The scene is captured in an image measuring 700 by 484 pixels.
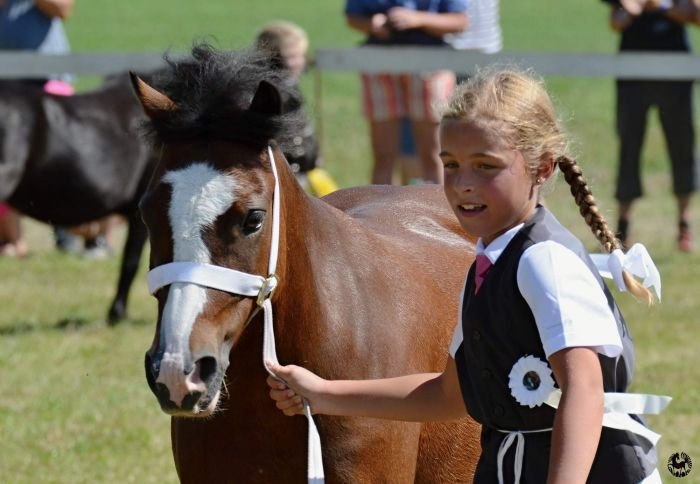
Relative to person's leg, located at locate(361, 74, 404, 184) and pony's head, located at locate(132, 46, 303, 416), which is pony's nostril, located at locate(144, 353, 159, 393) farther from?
person's leg, located at locate(361, 74, 404, 184)

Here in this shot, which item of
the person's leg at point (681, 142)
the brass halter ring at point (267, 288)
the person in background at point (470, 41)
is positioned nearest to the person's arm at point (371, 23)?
the person in background at point (470, 41)

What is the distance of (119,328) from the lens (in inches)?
342

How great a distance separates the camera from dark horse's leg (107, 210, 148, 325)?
8.88m

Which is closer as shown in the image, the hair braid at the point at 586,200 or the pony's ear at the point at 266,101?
the hair braid at the point at 586,200

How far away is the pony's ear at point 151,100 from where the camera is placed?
350cm

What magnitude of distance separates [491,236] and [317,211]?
100cm

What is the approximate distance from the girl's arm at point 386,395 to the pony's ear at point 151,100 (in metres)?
0.78

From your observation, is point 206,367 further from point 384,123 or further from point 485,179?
point 384,123

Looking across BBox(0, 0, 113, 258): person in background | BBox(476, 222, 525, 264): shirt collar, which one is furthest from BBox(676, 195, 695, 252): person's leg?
BBox(476, 222, 525, 264): shirt collar

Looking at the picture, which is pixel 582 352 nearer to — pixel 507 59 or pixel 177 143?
pixel 177 143

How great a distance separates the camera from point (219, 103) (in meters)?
3.46

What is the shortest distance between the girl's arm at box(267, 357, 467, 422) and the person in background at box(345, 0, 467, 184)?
625 centimetres

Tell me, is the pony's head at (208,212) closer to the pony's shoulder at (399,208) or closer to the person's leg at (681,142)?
the pony's shoulder at (399,208)

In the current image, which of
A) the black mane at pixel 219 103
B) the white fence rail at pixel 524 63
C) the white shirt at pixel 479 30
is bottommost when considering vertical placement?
the white fence rail at pixel 524 63
